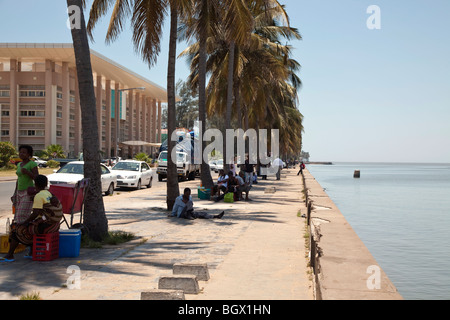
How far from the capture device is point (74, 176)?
20359 mm

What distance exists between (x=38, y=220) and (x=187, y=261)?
8.08ft

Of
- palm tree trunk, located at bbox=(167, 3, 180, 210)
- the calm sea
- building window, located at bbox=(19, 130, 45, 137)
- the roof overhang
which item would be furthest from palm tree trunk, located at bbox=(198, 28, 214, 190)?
building window, located at bbox=(19, 130, 45, 137)

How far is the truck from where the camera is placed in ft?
124

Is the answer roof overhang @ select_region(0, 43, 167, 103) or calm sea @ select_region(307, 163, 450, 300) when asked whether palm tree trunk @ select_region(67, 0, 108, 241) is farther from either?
roof overhang @ select_region(0, 43, 167, 103)

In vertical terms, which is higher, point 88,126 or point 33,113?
point 33,113

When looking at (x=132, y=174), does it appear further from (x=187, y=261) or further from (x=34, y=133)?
(x=34, y=133)

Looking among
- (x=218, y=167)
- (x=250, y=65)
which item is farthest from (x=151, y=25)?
(x=218, y=167)

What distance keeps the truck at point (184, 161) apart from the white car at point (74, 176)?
1328 cm

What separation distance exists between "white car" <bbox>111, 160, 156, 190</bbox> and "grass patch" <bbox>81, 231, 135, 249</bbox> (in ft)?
53.5

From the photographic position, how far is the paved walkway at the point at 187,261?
666 cm

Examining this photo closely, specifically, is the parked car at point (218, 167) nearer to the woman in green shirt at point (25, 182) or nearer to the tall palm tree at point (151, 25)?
the tall palm tree at point (151, 25)

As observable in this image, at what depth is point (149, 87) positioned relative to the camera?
10156 cm

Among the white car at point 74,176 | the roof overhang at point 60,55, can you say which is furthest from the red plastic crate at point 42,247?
the roof overhang at point 60,55

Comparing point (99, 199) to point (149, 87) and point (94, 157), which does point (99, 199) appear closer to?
point (94, 157)
